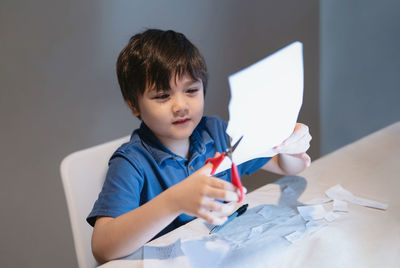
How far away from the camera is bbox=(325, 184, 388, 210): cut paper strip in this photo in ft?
2.32

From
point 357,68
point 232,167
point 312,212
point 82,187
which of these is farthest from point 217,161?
point 357,68

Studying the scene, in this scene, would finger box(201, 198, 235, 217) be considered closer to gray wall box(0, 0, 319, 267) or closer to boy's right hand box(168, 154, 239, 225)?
boy's right hand box(168, 154, 239, 225)

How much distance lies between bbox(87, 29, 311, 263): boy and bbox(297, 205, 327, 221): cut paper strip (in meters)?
0.09

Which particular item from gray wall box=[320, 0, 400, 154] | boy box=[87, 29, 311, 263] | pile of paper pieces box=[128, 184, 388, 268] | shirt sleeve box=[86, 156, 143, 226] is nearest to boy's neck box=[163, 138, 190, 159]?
boy box=[87, 29, 311, 263]

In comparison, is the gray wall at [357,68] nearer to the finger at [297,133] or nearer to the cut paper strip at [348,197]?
the cut paper strip at [348,197]

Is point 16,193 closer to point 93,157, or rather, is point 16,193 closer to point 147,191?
point 93,157

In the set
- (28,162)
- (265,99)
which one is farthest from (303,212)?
(28,162)

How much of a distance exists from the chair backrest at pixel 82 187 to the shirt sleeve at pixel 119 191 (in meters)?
0.11

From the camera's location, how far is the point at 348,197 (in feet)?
2.43

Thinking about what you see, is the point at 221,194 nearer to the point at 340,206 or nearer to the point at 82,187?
the point at 340,206

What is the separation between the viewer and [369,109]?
5.17 feet

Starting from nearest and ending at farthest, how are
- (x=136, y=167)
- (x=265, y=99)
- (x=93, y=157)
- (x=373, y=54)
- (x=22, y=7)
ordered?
1. (x=265, y=99)
2. (x=136, y=167)
3. (x=93, y=157)
4. (x=22, y=7)
5. (x=373, y=54)

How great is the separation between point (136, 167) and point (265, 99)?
34cm

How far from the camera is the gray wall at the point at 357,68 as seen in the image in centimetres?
144
